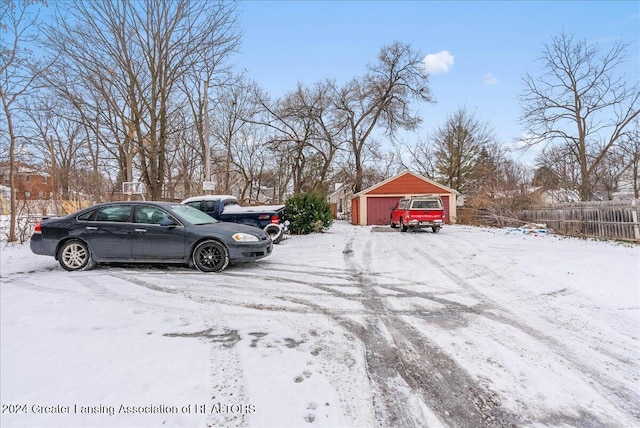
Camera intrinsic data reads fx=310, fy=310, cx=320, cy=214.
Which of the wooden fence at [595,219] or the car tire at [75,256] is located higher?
the wooden fence at [595,219]

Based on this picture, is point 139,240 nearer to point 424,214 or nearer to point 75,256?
point 75,256

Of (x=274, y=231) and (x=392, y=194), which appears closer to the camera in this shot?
(x=274, y=231)

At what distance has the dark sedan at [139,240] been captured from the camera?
19.4 feet

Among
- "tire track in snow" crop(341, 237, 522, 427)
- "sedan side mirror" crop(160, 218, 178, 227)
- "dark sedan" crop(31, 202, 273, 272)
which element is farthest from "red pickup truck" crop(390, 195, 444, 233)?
"tire track in snow" crop(341, 237, 522, 427)

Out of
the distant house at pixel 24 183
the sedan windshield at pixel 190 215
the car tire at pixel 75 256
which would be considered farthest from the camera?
the distant house at pixel 24 183

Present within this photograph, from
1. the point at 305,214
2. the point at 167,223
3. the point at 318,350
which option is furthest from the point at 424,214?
the point at 318,350

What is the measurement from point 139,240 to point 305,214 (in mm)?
7327

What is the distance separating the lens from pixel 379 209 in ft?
76.9

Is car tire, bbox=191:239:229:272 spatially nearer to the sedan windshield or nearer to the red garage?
the sedan windshield

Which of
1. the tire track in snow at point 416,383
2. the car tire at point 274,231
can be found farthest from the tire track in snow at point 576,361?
the car tire at point 274,231

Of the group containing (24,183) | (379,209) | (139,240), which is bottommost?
(139,240)

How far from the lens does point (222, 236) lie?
19.4 ft

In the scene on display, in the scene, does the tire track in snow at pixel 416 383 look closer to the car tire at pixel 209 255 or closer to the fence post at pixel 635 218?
the car tire at pixel 209 255

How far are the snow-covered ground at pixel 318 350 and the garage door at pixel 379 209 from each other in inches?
698
